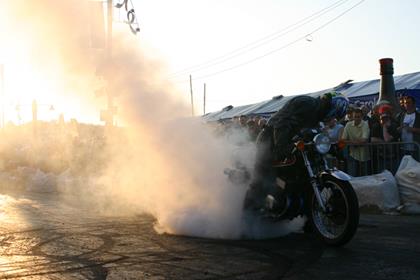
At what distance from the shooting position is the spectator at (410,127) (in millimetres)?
9773

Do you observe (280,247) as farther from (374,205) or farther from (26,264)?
(374,205)

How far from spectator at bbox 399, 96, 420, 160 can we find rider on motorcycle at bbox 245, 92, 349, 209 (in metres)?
4.15

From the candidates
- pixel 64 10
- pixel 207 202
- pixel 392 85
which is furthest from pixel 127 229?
pixel 392 85

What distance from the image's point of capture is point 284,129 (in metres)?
6.30

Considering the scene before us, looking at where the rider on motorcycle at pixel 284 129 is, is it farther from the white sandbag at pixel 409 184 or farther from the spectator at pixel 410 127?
the spectator at pixel 410 127

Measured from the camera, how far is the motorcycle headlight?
583 centimetres

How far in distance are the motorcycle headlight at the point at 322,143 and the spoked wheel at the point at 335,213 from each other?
1.02ft

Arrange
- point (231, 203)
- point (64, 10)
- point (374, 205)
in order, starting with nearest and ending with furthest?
point (231, 203), point (374, 205), point (64, 10)

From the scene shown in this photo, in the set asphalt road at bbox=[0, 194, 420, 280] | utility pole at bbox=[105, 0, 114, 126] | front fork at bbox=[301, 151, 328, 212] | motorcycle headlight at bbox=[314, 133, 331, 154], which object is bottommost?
asphalt road at bbox=[0, 194, 420, 280]

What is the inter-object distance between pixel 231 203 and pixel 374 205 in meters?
3.42

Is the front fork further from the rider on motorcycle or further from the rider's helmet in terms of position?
the rider's helmet

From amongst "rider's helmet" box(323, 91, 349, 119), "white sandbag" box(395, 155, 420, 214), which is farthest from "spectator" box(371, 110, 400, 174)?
"rider's helmet" box(323, 91, 349, 119)

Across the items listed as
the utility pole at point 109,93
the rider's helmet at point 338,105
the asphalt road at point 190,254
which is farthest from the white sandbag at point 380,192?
the utility pole at point 109,93

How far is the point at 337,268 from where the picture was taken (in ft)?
15.9
